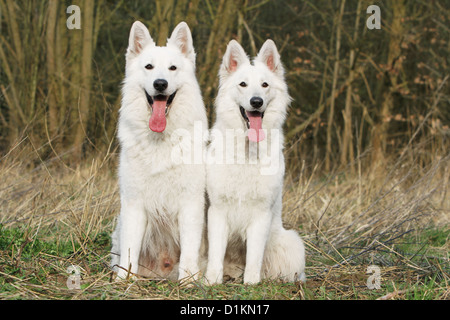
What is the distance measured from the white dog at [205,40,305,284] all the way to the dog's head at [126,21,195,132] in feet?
1.14

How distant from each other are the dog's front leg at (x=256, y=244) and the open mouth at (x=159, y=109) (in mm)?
958

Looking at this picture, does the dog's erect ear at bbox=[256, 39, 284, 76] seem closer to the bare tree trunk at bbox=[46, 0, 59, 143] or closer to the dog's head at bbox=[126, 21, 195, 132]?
the dog's head at bbox=[126, 21, 195, 132]

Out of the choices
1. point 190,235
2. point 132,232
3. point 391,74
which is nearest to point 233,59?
point 190,235

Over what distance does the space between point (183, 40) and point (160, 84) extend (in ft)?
1.80

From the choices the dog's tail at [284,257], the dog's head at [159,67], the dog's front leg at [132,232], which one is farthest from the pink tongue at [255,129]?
the dog's front leg at [132,232]

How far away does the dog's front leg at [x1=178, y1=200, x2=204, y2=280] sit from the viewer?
380cm

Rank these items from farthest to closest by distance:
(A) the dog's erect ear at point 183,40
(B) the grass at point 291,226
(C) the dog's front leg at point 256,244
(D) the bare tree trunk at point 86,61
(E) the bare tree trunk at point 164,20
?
(D) the bare tree trunk at point 86,61 → (E) the bare tree trunk at point 164,20 → (A) the dog's erect ear at point 183,40 → (C) the dog's front leg at point 256,244 → (B) the grass at point 291,226

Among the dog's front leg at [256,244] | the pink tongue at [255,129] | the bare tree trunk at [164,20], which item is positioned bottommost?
the dog's front leg at [256,244]

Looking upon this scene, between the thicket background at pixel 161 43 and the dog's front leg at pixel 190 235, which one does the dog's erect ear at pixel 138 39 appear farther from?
the thicket background at pixel 161 43

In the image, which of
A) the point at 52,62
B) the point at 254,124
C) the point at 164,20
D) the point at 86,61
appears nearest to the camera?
the point at 254,124

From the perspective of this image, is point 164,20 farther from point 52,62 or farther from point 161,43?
point 52,62

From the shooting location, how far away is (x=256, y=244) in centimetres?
385

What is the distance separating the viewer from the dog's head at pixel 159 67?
382 cm
